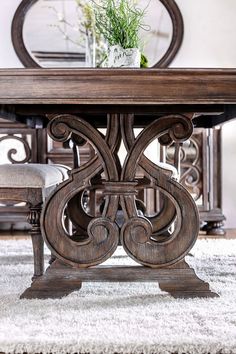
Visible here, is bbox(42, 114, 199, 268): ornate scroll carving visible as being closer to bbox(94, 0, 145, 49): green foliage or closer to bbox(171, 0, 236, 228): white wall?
bbox(94, 0, 145, 49): green foliage

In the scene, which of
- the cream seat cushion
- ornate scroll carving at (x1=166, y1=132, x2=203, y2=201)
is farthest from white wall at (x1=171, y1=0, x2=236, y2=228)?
the cream seat cushion

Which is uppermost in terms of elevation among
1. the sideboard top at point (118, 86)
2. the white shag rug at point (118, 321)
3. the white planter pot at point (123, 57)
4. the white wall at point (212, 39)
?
the white wall at point (212, 39)

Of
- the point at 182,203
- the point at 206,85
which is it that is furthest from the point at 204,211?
the point at 206,85

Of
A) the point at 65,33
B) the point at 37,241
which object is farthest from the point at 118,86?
the point at 65,33

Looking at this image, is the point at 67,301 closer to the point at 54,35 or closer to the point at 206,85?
the point at 206,85

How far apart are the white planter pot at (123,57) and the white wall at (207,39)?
1.90m

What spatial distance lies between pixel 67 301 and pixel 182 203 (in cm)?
45

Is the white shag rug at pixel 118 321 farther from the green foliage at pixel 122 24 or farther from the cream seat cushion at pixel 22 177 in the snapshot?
the green foliage at pixel 122 24

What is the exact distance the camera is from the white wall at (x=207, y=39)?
3494mm

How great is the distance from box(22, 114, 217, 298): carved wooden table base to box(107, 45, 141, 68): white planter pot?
9.1 inches

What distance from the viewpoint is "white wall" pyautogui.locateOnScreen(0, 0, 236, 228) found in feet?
11.5

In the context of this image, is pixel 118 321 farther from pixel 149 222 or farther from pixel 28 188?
pixel 28 188

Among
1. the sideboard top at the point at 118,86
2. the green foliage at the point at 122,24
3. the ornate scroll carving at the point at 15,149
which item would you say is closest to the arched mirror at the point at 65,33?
the ornate scroll carving at the point at 15,149

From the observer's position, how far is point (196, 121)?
244 cm
